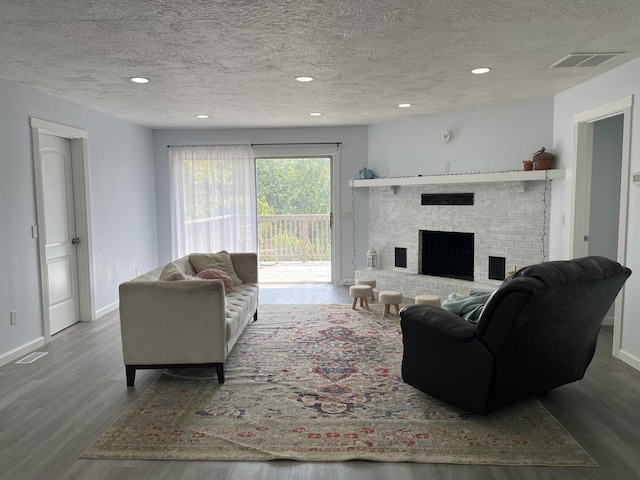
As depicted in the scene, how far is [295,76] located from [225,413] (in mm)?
2678

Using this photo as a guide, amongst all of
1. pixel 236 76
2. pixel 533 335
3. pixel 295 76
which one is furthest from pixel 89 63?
pixel 533 335

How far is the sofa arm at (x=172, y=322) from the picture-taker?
3.31m

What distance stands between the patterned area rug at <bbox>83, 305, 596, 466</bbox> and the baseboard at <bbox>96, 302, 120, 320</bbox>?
2255mm

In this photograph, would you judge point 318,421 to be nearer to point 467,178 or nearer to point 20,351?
point 20,351

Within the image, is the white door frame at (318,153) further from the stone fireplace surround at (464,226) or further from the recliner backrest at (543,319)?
the recliner backrest at (543,319)

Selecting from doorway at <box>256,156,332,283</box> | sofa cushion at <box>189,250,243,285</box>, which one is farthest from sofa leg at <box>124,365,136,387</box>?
doorway at <box>256,156,332,283</box>

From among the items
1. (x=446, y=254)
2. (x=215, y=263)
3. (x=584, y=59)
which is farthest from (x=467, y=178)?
(x=215, y=263)

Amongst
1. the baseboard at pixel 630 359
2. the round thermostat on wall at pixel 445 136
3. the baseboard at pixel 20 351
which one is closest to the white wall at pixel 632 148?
the baseboard at pixel 630 359

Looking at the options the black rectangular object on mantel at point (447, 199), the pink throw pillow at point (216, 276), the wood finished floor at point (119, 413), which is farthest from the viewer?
the black rectangular object on mantel at point (447, 199)

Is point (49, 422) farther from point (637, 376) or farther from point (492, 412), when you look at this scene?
point (637, 376)

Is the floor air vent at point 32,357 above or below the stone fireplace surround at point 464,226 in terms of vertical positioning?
below

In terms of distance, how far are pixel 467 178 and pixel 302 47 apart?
3.12m

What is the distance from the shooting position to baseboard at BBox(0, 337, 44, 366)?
12.8 ft

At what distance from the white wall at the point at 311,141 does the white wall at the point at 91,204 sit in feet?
0.56
